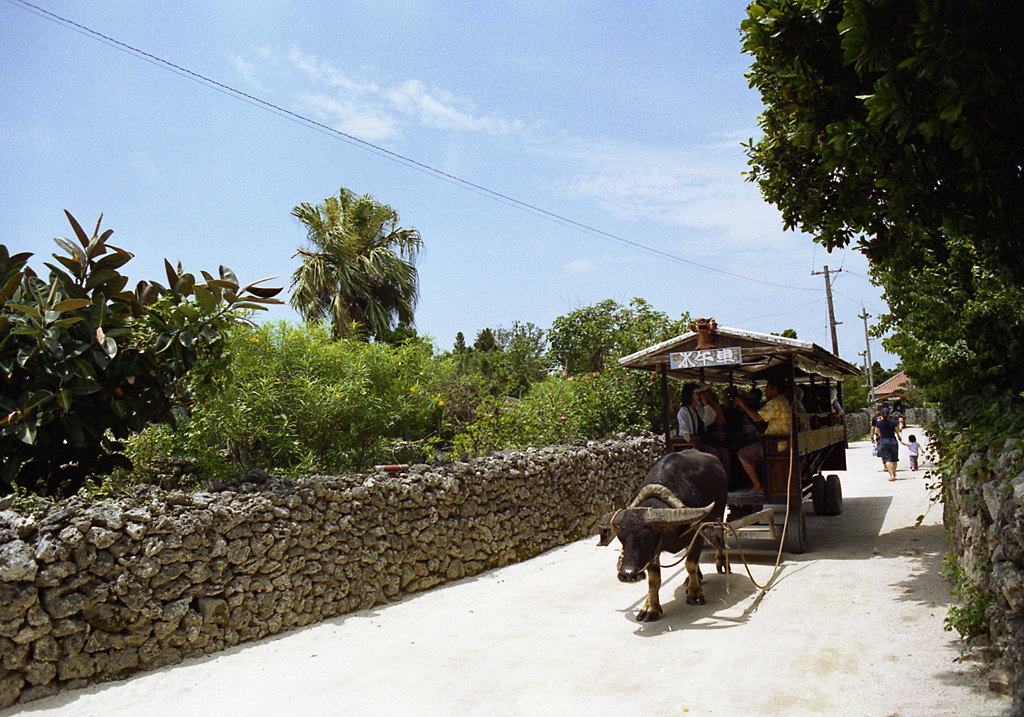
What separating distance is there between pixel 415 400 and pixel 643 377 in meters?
5.64

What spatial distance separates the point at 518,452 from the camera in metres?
9.77

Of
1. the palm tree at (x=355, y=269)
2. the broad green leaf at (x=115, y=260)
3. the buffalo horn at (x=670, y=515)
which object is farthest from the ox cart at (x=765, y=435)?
the palm tree at (x=355, y=269)

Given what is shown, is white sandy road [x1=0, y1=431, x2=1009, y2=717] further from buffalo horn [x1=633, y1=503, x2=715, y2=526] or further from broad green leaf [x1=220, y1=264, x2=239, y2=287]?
broad green leaf [x1=220, y1=264, x2=239, y2=287]

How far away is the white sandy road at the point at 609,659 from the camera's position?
14.5 feet

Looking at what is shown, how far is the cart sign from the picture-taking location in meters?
7.82

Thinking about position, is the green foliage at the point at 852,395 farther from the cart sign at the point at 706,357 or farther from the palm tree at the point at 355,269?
the cart sign at the point at 706,357

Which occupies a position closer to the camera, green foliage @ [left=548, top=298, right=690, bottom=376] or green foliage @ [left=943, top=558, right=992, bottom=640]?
green foliage @ [left=943, top=558, right=992, bottom=640]

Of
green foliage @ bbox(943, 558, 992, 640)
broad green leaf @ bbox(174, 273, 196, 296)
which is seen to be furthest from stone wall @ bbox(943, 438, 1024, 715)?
broad green leaf @ bbox(174, 273, 196, 296)

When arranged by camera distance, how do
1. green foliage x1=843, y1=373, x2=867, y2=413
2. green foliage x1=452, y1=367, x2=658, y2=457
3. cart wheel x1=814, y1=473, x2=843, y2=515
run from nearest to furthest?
cart wheel x1=814, y1=473, x2=843, y2=515 < green foliage x1=452, y1=367, x2=658, y2=457 < green foliage x1=843, y1=373, x2=867, y2=413

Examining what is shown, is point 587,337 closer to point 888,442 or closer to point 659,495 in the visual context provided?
point 888,442

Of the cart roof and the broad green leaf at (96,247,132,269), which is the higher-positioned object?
the broad green leaf at (96,247,132,269)

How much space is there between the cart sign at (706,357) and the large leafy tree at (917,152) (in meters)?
1.58

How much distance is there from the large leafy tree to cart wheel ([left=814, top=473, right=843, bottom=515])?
328cm

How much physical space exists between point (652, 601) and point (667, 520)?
2.96 ft
